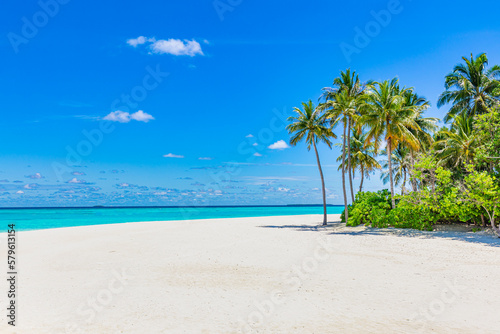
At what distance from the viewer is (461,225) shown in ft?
63.5

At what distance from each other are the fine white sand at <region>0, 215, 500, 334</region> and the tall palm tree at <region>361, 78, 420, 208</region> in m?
10.2

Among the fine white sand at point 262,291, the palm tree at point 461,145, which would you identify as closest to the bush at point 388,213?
the palm tree at point 461,145

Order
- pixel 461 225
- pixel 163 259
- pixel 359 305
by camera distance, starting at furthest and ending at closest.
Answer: pixel 461 225
pixel 163 259
pixel 359 305

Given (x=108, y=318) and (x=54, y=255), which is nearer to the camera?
(x=108, y=318)

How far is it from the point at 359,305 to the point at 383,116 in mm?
18154

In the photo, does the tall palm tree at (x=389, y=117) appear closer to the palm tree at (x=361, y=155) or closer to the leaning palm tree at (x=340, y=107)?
the leaning palm tree at (x=340, y=107)

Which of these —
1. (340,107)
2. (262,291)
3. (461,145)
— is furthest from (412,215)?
(262,291)

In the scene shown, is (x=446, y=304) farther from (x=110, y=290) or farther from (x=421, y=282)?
(x=110, y=290)

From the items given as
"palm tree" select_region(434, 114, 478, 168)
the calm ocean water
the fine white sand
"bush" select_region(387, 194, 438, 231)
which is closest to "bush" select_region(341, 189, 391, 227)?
"bush" select_region(387, 194, 438, 231)

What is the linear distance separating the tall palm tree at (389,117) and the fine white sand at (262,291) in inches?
401

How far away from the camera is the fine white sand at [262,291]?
539 centimetres

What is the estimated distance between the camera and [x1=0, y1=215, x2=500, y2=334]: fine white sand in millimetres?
5391

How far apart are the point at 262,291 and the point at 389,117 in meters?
18.5

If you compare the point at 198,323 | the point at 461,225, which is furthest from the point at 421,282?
the point at 461,225
